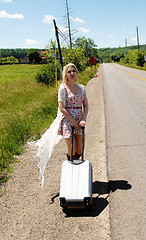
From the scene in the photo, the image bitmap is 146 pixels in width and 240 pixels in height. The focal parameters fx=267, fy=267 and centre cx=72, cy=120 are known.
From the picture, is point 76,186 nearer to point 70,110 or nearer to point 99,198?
point 99,198

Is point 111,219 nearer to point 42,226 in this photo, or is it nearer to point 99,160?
point 42,226

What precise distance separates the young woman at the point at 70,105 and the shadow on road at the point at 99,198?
674mm

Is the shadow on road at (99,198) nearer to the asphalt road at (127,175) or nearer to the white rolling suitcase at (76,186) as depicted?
the asphalt road at (127,175)

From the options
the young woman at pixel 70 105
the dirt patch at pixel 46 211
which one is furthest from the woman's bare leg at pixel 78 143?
the dirt patch at pixel 46 211

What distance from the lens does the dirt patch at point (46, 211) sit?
2.93m

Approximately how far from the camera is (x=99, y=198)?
144 inches

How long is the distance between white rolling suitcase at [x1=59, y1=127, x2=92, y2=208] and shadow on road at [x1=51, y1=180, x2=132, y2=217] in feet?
0.57

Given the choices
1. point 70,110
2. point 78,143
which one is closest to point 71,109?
point 70,110

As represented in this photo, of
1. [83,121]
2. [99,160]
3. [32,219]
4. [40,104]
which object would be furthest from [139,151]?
[40,104]

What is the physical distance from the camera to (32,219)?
3.22 meters

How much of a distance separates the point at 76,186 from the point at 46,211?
0.55 metres

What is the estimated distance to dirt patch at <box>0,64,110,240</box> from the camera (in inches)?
115

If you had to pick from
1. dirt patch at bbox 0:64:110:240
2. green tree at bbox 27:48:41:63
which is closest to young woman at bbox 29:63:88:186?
dirt patch at bbox 0:64:110:240

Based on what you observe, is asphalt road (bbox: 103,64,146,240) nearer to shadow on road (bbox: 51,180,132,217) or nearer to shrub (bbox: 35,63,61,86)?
shadow on road (bbox: 51,180,132,217)
